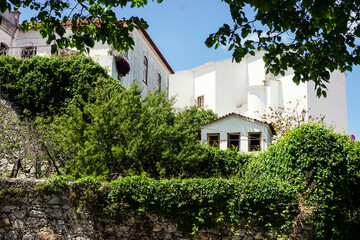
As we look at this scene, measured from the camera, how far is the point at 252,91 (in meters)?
36.1

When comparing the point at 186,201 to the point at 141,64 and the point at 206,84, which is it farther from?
the point at 206,84

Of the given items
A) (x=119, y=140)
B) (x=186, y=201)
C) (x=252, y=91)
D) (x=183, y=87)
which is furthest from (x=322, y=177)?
(x=183, y=87)

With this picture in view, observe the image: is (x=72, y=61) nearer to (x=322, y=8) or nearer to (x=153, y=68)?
(x=153, y=68)

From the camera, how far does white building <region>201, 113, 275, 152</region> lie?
23.0 m

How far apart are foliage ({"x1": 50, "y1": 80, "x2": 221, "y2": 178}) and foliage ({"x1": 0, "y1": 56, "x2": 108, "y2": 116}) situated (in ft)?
5.12

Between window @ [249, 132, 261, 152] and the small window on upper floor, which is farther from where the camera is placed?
the small window on upper floor

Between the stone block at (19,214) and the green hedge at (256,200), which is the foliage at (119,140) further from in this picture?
the stone block at (19,214)

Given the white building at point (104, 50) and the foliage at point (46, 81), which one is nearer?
the foliage at point (46, 81)

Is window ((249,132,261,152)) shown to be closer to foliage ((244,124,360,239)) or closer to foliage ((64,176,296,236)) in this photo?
foliage ((244,124,360,239))

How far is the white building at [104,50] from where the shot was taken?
2191cm

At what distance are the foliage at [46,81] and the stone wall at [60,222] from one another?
23.5ft

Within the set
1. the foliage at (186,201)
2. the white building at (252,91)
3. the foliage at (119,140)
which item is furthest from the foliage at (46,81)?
the white building at (252,91)

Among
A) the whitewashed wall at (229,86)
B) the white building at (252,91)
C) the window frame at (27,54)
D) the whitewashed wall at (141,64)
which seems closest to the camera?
the window frame at (27,54)

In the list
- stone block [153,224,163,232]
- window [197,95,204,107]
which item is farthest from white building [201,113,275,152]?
window [197,95,204,107]
